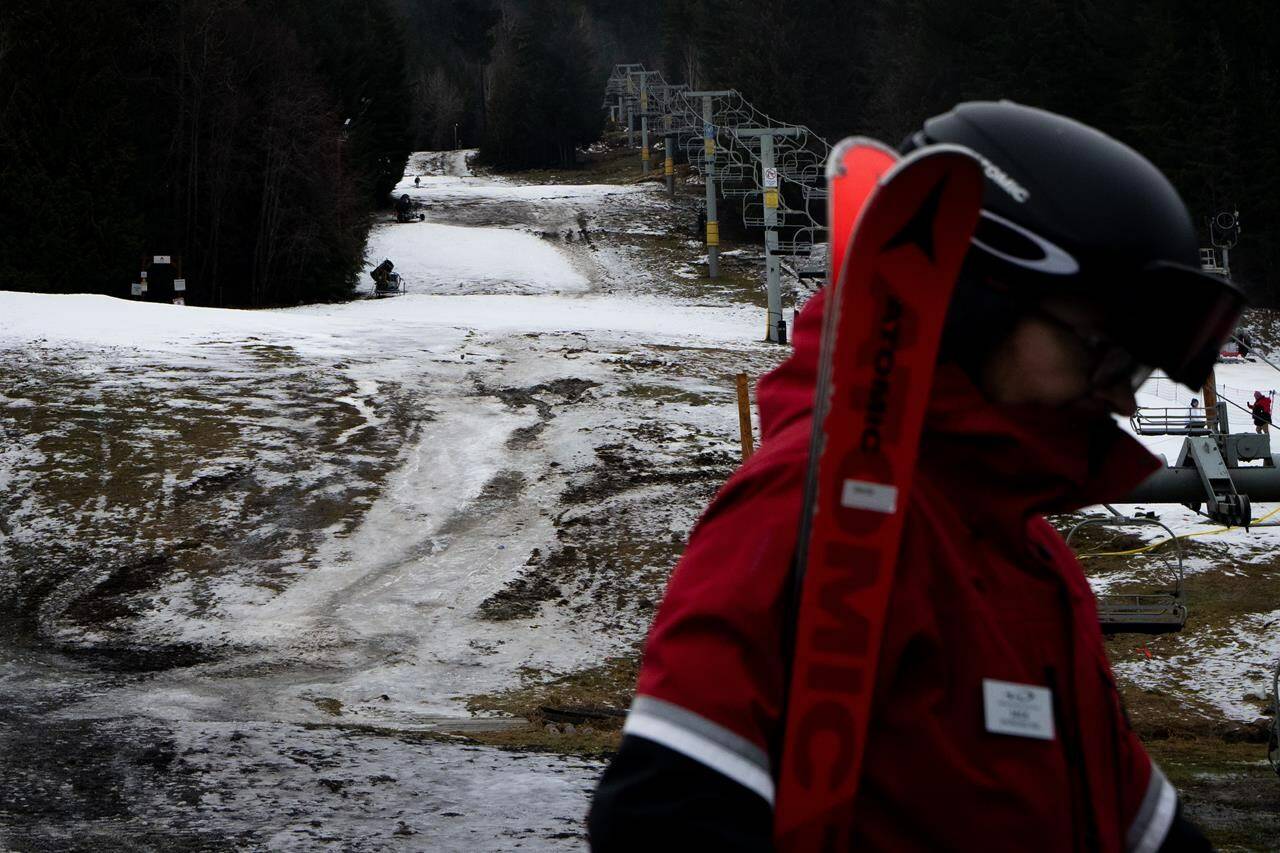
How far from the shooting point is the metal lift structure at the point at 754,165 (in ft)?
94.9

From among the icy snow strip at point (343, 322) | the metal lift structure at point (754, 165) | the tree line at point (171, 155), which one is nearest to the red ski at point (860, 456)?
the metal lift structure at point (754, 165)

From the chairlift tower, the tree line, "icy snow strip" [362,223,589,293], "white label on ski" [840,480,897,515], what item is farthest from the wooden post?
"icy snow strip" [362,223,589,293]

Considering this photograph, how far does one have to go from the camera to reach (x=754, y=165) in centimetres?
3634

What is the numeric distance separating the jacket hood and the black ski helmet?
0.41ft

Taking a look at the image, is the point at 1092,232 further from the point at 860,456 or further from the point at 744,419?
the point at 744,419

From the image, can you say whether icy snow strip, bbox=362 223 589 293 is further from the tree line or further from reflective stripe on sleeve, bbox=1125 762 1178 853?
reflective stripe on sleeve, bbox=1125 762 1178 853

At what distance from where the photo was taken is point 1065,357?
146 centimetres

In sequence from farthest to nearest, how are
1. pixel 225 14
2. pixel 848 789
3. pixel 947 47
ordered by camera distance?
pixel 947 47, pixel 225 14, pixel 848 789

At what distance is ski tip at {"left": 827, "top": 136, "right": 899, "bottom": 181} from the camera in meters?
1.37

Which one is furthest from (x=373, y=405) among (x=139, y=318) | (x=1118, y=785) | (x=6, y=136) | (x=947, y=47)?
(x=947, y=47)

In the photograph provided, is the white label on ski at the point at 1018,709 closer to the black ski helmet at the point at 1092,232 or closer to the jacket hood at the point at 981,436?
the jacket hood at the point at 981,436

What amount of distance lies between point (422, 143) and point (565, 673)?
270 ft

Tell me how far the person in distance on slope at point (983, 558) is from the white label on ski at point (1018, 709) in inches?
0.4

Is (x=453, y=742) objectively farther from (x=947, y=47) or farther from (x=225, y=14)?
(x=947, y=47)
